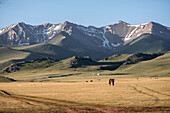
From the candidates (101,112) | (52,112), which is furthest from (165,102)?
(52,112)

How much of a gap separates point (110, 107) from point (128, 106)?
2.26 m

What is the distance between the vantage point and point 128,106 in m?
32.8

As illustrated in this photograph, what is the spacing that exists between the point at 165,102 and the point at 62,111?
13.8m

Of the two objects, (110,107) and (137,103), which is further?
(137,103)

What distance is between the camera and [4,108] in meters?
32.2

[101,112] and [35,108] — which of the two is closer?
[101,112]

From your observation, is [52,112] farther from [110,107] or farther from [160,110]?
[160,110]

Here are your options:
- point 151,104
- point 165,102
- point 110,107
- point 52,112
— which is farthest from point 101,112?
point 165,102

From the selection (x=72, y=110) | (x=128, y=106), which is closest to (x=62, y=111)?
(x=72, y=110)

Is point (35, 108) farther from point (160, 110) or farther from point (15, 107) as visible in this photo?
point (160, 110)

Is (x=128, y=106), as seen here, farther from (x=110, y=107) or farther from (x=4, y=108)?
(x=4, y=108)

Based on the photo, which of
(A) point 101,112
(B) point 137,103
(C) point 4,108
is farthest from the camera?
(B) point 137,103

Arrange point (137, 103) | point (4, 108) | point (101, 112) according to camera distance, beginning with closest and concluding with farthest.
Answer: point (101, 112) → point (4, 108) → point (137, 103)

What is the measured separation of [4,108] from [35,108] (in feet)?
12.2
